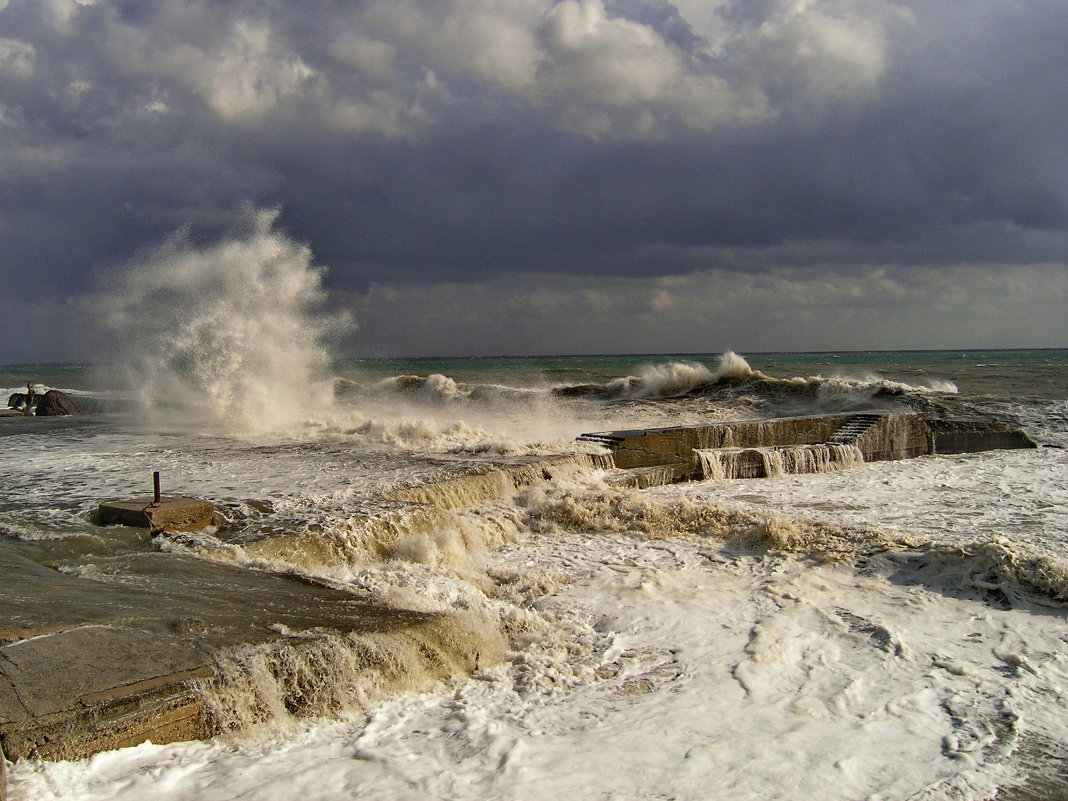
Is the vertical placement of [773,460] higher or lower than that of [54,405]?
lower

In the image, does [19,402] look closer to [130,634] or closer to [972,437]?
[130,634]

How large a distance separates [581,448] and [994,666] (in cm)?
759

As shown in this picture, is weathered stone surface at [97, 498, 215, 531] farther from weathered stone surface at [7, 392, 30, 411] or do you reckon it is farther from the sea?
weathered stone surface at [7, 392, 30, 411]

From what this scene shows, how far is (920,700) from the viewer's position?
4465mm

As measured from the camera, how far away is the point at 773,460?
12.4 metres

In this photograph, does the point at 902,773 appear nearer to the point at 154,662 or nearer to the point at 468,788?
the point at 468,788

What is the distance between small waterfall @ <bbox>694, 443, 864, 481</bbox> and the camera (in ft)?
39.6

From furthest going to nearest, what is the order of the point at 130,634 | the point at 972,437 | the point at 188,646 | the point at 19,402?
the point at 19,402 → the point at 972,437 → the point at 130,634 → the point at 188,646

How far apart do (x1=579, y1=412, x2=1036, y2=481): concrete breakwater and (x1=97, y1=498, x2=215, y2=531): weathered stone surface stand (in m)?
6.28

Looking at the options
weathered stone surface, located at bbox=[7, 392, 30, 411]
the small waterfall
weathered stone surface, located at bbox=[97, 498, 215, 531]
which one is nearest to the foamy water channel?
weathered stone surface, located at bbox=[97, 498, 215, 531]

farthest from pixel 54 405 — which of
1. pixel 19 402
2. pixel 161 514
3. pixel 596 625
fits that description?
pixel 596 625

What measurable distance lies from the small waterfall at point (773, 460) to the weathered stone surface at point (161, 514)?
7.58 meters

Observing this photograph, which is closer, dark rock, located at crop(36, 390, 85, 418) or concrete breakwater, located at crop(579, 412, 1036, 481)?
concrete breakwater, located at crop(579, 412, 1036, 481)

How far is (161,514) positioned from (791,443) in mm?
10715
